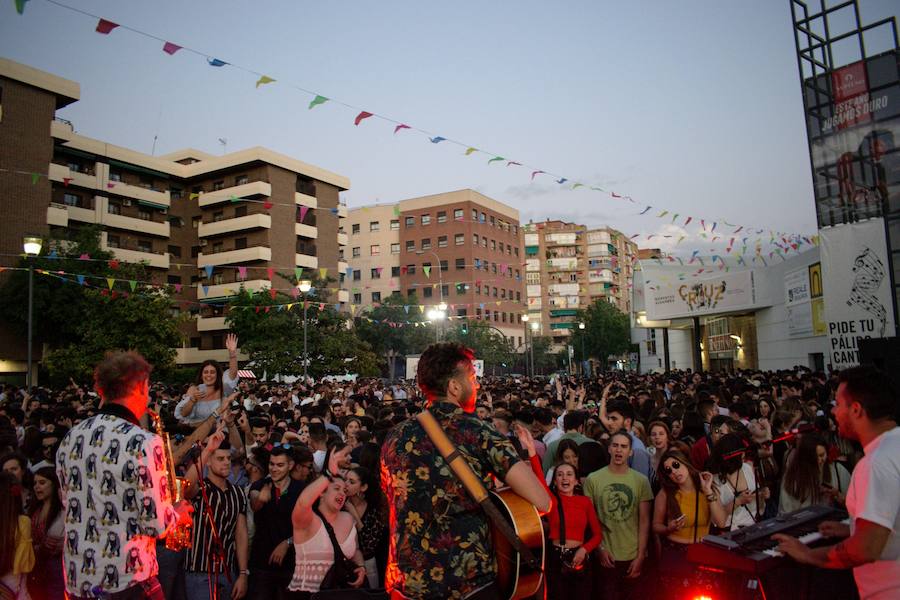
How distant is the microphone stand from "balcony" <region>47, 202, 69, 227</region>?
42777 millimetres

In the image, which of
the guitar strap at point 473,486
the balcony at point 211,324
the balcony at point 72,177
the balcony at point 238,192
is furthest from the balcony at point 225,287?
the guitar strap at point 473,486

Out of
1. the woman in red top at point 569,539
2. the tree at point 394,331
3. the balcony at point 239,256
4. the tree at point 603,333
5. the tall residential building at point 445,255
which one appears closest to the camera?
the woman in red top at point 569,539

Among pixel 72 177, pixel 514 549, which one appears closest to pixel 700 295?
pixel 514 549

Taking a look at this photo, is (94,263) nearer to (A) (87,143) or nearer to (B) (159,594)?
(A) (87,143)

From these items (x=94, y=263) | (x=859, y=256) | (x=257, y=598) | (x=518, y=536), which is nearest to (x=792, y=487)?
(x=518, y=536)

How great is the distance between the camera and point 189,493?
4824 millimetres

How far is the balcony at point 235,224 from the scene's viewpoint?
51719 millimetres

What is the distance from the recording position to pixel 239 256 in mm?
51688

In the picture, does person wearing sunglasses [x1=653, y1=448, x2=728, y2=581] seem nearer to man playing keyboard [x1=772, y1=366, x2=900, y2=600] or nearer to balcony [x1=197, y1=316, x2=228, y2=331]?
man playing keyboard [x1=772, y1=366, x2=900, y2=600]

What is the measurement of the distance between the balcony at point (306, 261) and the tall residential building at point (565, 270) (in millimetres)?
45097

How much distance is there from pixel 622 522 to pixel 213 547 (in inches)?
125

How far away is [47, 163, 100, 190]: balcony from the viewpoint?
40.4 metres

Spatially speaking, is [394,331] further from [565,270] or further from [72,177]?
[565,270]

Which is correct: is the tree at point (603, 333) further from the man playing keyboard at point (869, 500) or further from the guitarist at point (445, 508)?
the guitarist at point (445, 508)
